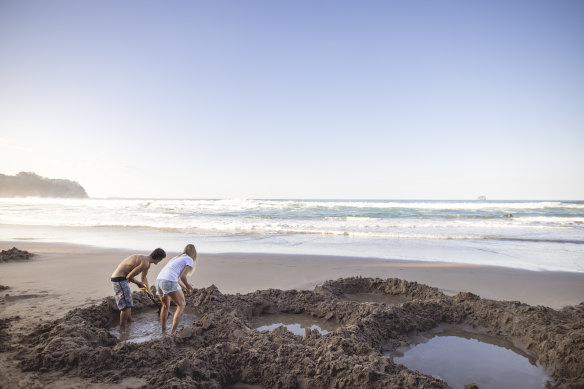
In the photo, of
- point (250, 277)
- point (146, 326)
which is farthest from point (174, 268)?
point (250, 277)

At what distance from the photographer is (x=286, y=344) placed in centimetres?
358

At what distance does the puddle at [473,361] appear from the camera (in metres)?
3.36

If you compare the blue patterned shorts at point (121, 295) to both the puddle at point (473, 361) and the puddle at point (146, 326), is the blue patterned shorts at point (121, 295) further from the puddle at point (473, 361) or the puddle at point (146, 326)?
the puddle at point (473, 361)

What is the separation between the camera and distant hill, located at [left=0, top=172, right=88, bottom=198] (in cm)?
7462

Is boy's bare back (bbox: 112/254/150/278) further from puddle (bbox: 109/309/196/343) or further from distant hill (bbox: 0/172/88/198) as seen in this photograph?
distant hill (bbox: 0/172/88/198)

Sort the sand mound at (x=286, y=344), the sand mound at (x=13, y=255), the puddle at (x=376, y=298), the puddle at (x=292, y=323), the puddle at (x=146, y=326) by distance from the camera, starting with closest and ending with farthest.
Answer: the sand mound at (x=286, y=344), the puddle at (x=146, y=326), the puddle at (x=292, y=323), the puddle at (x=376, y=298), the sand mound at (x=13, y=255)

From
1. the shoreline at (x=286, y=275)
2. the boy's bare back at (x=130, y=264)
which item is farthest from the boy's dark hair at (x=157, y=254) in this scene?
the shoreline at (x=286, y=275)

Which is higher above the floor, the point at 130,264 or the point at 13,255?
the point at 130,264

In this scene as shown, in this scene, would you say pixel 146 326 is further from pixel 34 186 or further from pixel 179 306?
pixel 34 186

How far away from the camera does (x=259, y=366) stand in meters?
3.25

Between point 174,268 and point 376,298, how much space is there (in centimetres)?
405

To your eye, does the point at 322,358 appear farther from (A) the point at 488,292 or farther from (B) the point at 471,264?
(B) the point at 471,264

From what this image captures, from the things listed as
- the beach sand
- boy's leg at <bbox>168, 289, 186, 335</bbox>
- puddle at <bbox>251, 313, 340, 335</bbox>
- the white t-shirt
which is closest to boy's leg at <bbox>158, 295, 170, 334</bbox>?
boy's leg at <bbox>168, 289, 186, 335</bbox>

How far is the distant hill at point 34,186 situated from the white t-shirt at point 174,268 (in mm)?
93814
